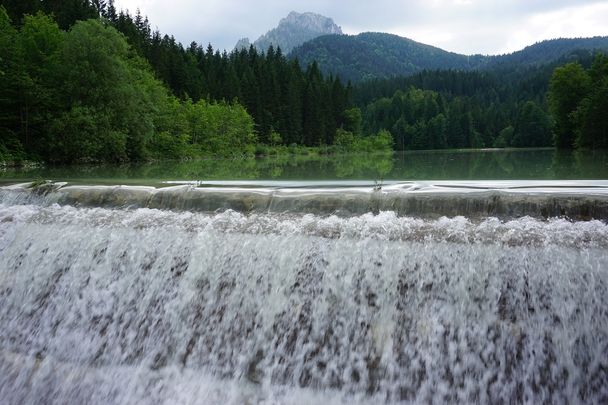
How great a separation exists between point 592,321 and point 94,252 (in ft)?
20.6

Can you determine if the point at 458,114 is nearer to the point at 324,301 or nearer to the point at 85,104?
the point at 85,104

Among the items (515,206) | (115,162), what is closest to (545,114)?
(115,162)

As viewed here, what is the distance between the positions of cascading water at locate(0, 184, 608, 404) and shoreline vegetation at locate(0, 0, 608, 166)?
69.2 feet

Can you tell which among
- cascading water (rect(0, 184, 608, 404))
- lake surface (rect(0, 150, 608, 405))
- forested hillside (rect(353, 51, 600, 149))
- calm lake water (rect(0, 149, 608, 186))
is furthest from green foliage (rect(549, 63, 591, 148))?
cascading water (rect(0, 184, 608, 404))

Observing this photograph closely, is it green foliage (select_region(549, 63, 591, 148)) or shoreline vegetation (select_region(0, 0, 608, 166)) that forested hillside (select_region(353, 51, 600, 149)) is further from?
green foliage (select_region(549, 63, 591, 148))

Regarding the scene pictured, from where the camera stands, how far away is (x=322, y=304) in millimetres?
5152

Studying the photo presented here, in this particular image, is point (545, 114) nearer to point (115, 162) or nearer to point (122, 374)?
point (115, 162)

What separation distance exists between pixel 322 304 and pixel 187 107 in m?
45.5

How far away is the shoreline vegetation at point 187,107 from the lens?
2617cm

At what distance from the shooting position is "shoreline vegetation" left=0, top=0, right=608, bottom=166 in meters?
26.2

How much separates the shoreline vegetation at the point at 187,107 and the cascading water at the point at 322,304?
21.1 meters

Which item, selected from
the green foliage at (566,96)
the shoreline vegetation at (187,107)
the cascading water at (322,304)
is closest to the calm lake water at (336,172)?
the cascading water at (322,304)

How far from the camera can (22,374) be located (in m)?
5.16

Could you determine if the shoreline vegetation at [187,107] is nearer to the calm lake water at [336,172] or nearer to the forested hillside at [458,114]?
the forested hillside at [458,114]
